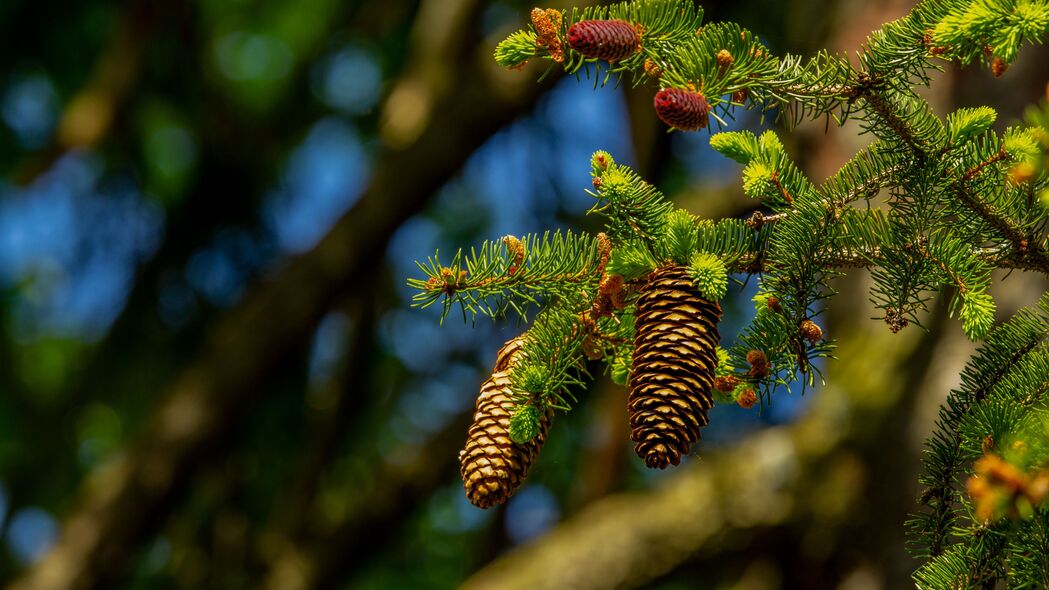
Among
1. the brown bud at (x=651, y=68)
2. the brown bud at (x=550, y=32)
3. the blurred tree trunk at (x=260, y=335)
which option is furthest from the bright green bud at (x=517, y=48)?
the blurred tree trunk at (x=260, y=335)

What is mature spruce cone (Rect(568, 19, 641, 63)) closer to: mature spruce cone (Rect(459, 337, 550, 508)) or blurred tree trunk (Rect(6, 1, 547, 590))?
mature spruce cone (Rect(459, 337, 550, 508))

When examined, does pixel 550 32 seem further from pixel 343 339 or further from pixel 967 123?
pixel 343 339

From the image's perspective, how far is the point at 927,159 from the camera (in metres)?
1.07

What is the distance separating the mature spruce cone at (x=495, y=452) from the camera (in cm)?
115

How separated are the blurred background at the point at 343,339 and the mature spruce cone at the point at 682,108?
1.95 metres

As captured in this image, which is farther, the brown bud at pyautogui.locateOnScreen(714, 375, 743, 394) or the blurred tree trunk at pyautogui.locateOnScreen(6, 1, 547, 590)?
the blurred tree trunk at pyautogui.locateOnScreen(6, 1, 547, 590)

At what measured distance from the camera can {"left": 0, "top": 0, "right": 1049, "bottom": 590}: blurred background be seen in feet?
10.9

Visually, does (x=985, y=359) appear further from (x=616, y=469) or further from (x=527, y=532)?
(x=527, y=532)

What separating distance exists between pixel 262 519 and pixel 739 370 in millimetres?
4127

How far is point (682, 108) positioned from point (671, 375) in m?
0.27

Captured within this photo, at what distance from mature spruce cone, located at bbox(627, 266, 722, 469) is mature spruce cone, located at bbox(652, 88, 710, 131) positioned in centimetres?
17

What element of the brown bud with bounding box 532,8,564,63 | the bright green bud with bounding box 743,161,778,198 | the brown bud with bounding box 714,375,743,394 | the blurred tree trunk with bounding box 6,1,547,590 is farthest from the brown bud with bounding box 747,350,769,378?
the blurred tree trunk with bounding box 6,1,547,590

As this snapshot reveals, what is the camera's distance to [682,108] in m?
1.03

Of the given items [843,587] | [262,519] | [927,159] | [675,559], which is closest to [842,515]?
[843,587]
